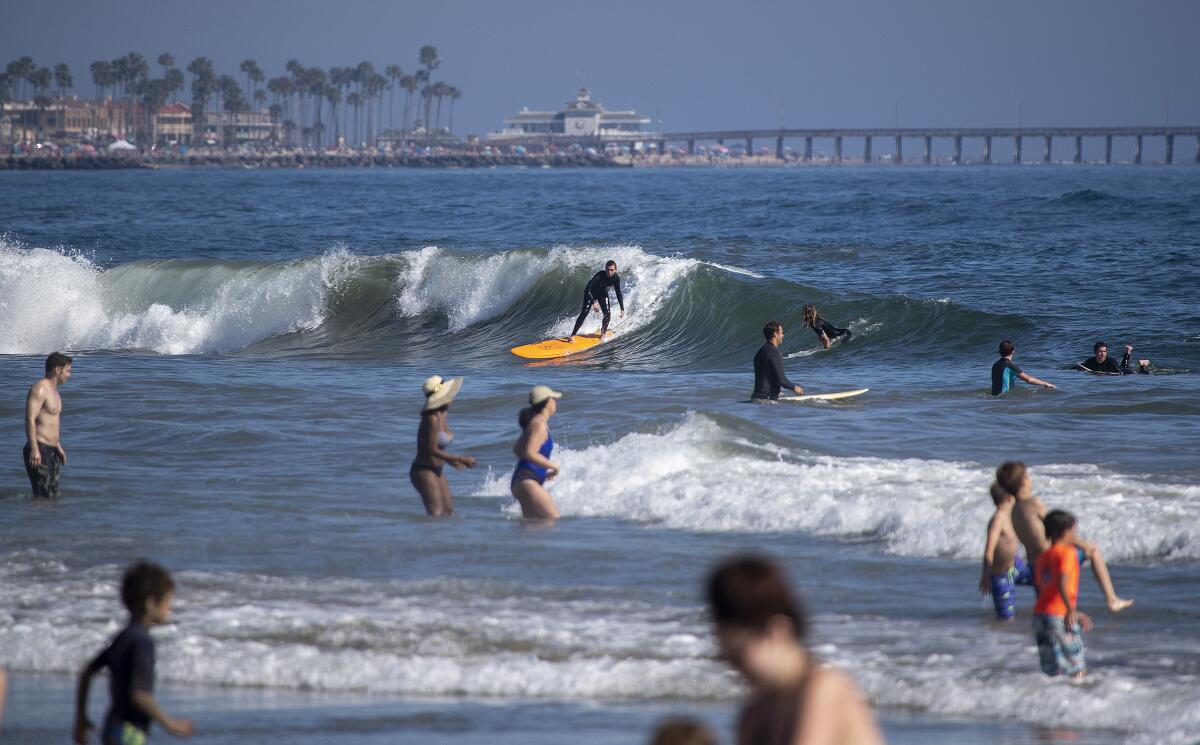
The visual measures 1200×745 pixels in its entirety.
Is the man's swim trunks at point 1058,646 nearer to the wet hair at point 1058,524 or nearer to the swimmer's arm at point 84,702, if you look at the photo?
the wet hair at point 1058,524

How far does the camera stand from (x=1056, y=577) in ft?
23.0

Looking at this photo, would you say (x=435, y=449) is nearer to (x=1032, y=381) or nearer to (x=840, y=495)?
(x=840, y=495)

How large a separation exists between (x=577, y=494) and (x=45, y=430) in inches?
177

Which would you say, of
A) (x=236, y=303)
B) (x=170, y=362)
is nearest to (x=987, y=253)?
(x=236, y=303)

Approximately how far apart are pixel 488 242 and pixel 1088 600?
133ft

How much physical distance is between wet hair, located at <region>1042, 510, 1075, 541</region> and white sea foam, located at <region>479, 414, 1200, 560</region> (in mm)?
3102

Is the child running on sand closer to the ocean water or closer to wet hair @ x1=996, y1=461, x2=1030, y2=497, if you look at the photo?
wet hair @ x1=996, y1=461, x2=1030, y2=497

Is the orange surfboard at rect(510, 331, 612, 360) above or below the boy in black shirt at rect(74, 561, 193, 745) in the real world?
below

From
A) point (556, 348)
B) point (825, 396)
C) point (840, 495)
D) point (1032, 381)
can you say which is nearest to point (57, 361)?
point (840, 495)

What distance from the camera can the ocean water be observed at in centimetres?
745

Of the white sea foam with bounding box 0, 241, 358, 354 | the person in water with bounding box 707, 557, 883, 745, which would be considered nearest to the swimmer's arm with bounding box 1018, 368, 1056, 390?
the person in water with bounding box 707, 557, 883, 745

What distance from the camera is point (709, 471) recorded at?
1291 cm

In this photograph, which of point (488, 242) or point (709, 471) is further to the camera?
point (488, 242)

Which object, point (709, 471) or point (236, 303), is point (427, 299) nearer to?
point (236, 303)
